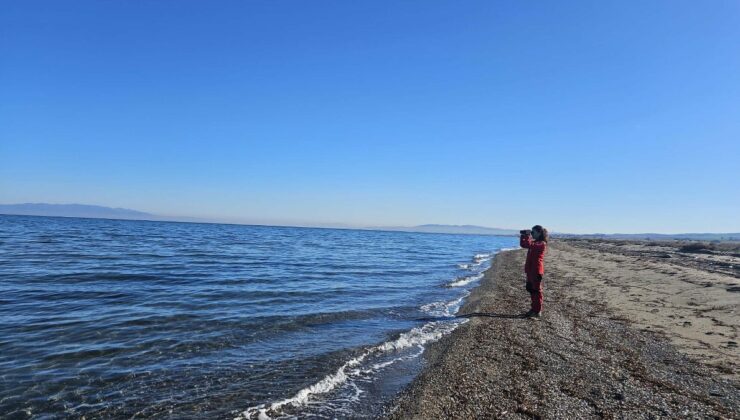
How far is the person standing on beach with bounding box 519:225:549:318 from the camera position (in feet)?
43.2

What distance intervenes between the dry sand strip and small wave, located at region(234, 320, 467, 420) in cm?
56

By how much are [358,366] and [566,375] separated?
14.1ft

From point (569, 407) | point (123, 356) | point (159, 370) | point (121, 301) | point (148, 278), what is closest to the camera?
point (569, 407)

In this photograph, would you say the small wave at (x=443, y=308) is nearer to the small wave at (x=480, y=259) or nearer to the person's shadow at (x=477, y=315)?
the person's shadow at (x=477, y=315)

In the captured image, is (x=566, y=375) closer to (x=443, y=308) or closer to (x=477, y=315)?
(x=477, y=315)

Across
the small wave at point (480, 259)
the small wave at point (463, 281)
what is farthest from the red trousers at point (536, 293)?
the small wave at point (480, 259)

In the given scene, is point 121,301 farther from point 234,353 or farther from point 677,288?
point 677,288

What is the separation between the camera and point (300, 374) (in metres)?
8.18

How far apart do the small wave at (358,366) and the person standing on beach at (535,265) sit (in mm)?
2604

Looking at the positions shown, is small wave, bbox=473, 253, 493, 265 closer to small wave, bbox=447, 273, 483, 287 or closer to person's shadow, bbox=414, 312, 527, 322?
small wave, bbox=447, 273, 483, 287

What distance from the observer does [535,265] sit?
13352mm

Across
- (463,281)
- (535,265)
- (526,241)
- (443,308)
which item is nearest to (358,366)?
(443,308)

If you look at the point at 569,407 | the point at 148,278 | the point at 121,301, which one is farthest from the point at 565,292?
the point at 148,278

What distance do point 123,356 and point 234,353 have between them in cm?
243
